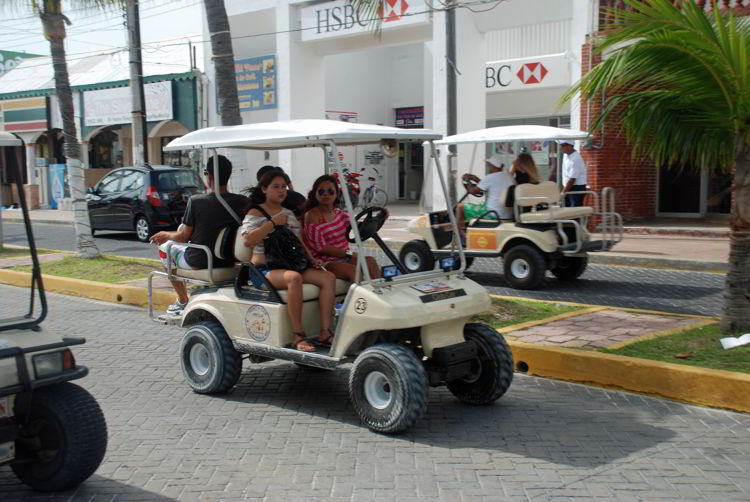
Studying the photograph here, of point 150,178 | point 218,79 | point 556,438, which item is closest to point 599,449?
point 556,438

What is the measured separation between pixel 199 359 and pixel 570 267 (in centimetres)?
628

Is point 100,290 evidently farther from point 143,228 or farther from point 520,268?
point 143,228

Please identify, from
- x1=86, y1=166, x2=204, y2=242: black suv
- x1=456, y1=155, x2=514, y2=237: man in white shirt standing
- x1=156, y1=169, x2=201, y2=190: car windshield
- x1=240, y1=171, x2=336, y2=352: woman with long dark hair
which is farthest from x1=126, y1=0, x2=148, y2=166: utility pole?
x1=240, y1=171, x2=336, y2=352: woman with long dark hair

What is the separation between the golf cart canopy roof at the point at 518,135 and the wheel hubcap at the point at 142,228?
29.3 feet

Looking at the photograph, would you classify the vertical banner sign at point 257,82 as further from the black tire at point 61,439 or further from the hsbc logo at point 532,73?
the black tire at point 61,439

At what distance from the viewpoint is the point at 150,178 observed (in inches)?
679

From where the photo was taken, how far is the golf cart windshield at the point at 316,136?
5.40m

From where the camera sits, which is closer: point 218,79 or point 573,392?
point 573,392

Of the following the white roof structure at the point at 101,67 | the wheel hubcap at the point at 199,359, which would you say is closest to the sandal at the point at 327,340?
→ the wheel hubcap at the point at 199,359

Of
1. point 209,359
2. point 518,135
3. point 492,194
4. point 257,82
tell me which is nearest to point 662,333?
point 209,359

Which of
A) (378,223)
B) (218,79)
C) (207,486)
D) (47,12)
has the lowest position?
(207,486)

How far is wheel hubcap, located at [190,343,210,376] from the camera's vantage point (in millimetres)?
6230

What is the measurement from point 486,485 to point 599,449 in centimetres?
93

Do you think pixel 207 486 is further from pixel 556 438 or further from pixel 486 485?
pixel 556 438
